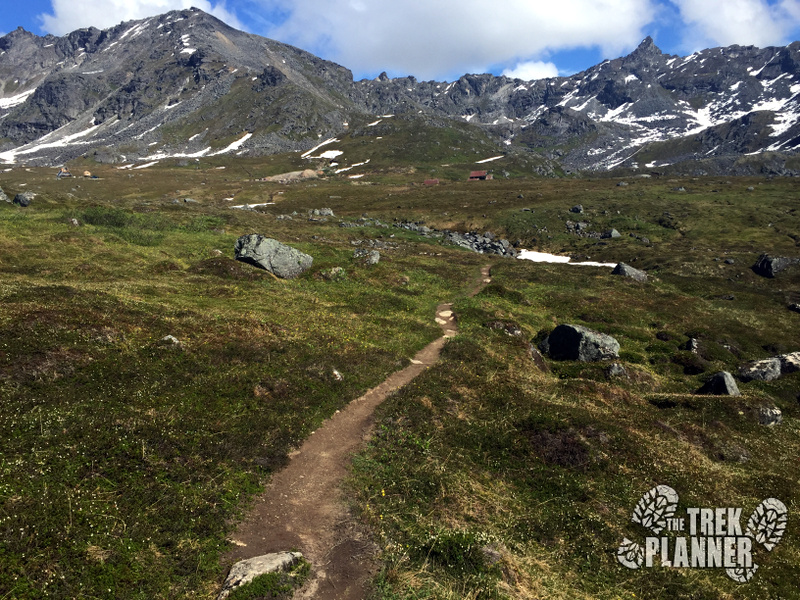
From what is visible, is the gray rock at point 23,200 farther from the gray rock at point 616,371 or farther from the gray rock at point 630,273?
the gray rock at point 630,273

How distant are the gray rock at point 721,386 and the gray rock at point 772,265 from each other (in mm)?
56757

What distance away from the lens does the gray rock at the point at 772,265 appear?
225 feet

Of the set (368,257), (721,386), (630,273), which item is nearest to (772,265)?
(630,273)

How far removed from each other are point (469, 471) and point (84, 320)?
2162cm

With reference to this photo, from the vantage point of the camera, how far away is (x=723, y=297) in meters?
57.2

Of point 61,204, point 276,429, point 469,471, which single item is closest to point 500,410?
point 469,471

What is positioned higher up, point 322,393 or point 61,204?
point 61,204

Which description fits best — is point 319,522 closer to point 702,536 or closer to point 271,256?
point 702,536

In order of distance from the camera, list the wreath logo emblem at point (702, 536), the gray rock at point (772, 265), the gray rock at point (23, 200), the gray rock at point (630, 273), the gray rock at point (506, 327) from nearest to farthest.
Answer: the wreath logo emblem at point (702, 536) < the gray rock at point (506, 327) < the gray rock at point (23, 200) < the gray rock at point (630, 273) < the gray rock at point (772, 265)

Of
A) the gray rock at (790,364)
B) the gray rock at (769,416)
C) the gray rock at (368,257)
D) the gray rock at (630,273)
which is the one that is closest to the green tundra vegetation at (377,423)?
the gray rock at (769,416)

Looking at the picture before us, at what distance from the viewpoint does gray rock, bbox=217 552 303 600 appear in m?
10.7

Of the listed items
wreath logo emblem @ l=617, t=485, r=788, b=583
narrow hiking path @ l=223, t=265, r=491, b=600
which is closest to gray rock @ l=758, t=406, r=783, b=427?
wreath logo emblem @ l=617, t=485, r=788, b=583

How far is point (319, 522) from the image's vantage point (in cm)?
1387

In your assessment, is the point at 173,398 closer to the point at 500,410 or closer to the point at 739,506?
the point at 500,410
